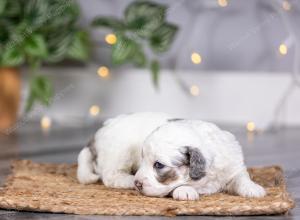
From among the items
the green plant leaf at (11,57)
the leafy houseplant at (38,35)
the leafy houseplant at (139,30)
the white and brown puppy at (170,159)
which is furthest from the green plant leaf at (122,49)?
the white and brown puppy at (170,159)

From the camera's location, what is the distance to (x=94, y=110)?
16.9ft

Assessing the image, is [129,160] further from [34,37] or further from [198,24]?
[198,24]

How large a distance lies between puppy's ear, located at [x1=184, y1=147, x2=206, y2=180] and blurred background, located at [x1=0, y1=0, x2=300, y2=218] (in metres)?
1.83

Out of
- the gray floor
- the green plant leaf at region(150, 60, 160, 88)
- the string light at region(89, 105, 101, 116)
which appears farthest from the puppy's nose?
the string light at region(89, 105, 101, 116)

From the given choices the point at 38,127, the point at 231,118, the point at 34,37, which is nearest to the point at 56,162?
the point at 34,37

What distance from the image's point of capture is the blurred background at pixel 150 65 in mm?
4383

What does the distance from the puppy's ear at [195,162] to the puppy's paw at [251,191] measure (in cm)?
16

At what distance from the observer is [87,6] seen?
203 inches

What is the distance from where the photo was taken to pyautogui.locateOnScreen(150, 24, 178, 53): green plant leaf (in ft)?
Answer: 14.7

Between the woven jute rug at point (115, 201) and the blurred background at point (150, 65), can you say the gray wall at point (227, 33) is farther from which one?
the woven jute rug at point (115, 201)

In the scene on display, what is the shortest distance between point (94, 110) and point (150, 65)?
703 mm

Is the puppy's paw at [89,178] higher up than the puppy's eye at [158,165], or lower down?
higher up

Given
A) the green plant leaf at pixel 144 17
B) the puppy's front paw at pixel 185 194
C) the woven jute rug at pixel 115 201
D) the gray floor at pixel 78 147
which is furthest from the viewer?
the green plant leaf at pixel 144 17

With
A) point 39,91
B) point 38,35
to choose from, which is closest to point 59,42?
point 38,35
